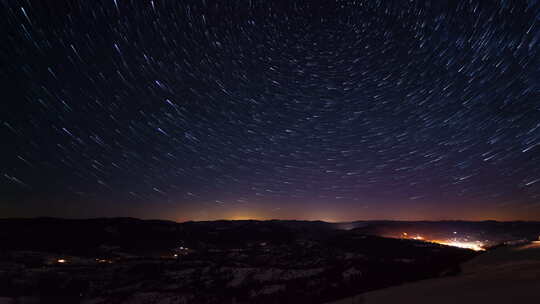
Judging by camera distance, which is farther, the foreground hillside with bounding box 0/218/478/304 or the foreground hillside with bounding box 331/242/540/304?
the foreground hillside with bounding box 0/218/478/304

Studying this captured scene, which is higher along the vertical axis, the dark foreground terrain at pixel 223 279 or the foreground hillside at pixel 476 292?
the foreground hillside at pixel 476 292

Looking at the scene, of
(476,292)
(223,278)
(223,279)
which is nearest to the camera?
(476,292)

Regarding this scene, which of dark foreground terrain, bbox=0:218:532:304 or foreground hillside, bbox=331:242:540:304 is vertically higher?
foreground hillside, bbox=331:242:540:304

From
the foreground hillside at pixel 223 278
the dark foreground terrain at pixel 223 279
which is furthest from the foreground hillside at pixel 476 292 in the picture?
the foreground hillside at pixel 223 278

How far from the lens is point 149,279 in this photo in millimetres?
24141

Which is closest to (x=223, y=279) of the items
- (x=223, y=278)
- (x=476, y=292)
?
(x=223, y=278)

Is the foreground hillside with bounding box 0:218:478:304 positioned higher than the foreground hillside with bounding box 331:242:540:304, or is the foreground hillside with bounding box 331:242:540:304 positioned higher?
the foreground hillside with bounding box 331:242:540:304

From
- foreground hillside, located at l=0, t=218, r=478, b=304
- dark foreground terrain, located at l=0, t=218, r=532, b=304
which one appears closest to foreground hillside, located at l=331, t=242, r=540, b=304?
dark foreground terrain, located at l=0, t=218, r=532, b=304

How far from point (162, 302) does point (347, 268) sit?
12.6 meters

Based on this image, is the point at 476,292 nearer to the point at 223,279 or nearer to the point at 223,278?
the point at 223,279

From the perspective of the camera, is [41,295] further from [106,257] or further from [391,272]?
[391,272]

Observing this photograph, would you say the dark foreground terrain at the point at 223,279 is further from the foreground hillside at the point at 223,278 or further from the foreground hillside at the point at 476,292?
the foreground hillside at the point at 476,292

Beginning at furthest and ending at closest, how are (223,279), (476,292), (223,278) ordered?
(223,278), (223,279), (476,292)

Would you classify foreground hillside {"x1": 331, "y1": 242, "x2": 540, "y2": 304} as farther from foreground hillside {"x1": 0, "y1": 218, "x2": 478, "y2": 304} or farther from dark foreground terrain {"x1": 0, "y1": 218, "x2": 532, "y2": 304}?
foreground hillside {"x1": 0, "y1": 218, "x2": 478, "y2": 304}
